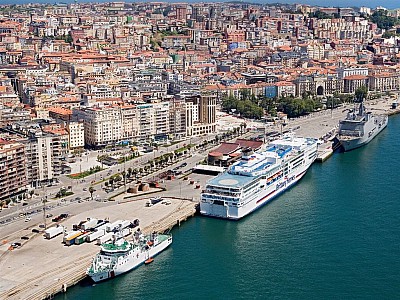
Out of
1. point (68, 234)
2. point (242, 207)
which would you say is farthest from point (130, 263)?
point (242, 207)

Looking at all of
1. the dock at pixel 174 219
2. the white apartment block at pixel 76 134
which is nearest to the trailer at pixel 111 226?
the dock at pixel 174 219

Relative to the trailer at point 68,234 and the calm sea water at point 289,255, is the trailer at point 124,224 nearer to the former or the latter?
the trailer at point 68,234

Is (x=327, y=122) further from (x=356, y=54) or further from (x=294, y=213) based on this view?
(x=356, y=54)

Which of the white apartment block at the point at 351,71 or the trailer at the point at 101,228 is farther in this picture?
the white apartment block at the point at 351,71

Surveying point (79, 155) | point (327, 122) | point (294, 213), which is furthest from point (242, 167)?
point (327, 122)

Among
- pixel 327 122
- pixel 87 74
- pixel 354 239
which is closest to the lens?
pixel 354 239

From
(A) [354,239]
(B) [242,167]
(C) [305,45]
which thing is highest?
(C) [305,45]

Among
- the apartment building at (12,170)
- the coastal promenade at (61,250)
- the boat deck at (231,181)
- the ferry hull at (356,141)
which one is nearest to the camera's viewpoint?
the coastal promenade at (61,250)
